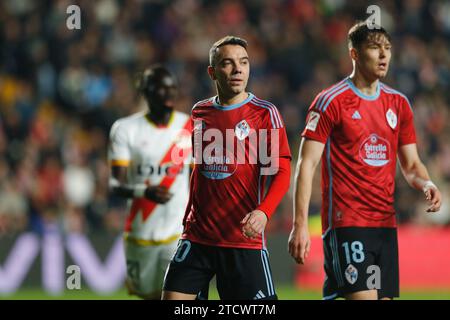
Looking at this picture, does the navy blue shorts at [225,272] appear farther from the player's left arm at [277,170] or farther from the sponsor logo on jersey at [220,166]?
the sponsor logo on jersey at [220,166]

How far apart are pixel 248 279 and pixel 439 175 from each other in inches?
387

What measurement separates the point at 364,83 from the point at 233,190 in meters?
1.35

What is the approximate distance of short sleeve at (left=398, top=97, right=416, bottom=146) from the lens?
284 inches

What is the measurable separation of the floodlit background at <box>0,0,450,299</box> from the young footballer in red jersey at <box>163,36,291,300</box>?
21.2 ft

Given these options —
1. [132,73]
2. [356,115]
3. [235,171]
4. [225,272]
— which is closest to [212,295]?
[132,73]

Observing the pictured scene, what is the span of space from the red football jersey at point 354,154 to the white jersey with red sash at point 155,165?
5.71 ft

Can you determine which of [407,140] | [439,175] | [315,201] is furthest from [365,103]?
[439,175]

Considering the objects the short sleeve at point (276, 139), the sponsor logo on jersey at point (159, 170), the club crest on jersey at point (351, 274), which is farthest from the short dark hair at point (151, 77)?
the club crest on jersey at point (351, 274)

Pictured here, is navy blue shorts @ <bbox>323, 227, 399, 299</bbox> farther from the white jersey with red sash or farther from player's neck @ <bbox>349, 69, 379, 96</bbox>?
the white jersey with red sash

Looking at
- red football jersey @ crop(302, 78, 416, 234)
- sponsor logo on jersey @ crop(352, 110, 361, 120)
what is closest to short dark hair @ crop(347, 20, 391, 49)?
red football jersey @ crop(302, 78, 416, 234)

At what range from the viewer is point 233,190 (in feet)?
21.3

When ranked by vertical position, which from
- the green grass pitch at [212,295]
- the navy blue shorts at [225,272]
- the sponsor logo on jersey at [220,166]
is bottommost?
the green grass pitch at [212,295]

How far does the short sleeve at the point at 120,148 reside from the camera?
8531mm
